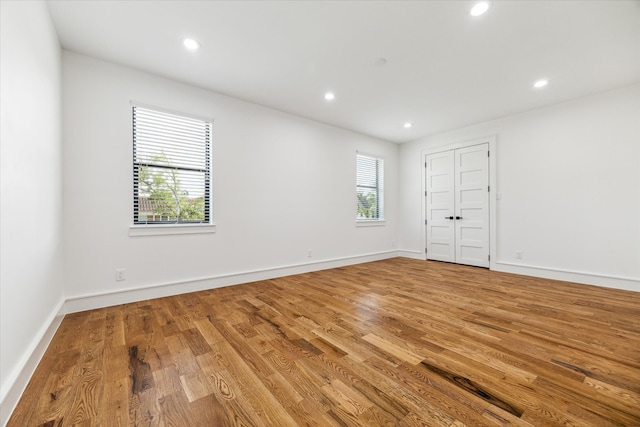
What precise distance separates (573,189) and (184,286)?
Result: 230 inches

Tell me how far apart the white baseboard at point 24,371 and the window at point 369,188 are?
4.67 meters

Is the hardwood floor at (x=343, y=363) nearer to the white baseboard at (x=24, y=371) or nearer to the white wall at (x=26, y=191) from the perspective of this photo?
the white baseboard at (x=24, y=371)

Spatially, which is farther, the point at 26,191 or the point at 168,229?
the point at 168,229

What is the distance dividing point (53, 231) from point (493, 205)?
242 inches

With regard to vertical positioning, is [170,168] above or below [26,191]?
above

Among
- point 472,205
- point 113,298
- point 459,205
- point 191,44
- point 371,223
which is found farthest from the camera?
point 371,223

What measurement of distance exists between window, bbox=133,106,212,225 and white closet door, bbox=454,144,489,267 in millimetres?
4724

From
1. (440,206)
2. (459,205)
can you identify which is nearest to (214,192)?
(440,206)

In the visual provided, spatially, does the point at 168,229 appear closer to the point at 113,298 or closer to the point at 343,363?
the point at 113,298

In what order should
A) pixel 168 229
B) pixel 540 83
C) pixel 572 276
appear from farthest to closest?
pixel 572 276 < pixel 540 83 < pixel 168 229

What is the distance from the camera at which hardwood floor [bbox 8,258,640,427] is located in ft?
4.25

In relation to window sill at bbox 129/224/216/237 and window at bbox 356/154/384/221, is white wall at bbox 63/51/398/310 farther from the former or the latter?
window at bbox 356/154/384/221

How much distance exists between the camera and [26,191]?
5.44 feet

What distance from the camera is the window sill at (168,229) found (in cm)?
303
